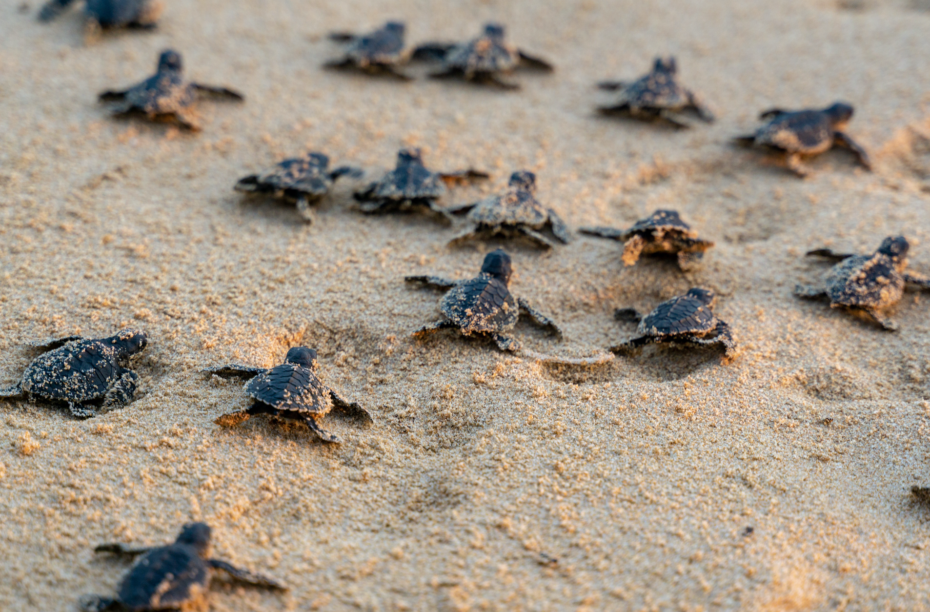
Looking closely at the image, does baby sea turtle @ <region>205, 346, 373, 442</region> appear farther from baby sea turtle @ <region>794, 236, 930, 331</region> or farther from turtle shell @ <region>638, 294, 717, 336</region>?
baby sea turtle @ <region>794, 236, 930, 331</region>

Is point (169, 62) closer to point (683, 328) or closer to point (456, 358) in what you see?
point (456, 358)

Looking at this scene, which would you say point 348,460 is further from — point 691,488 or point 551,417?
point 691,488

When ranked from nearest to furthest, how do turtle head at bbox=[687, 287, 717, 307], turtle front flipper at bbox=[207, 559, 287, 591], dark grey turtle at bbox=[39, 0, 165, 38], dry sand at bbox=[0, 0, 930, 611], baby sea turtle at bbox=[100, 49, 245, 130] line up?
turtle front flipper at bbox=[207, 559, 287, 591]
dry sand at bbox=[0, 0, 930, 611]
turtle head at bbox=[687, 287, 717, 307]
baby sea turtle at bbox=[100, 49, 245, 130]
dark grey turtle at bbox=[39, 0, 165, 38]


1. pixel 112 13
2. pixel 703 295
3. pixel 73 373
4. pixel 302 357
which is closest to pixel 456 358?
pixel 302 357

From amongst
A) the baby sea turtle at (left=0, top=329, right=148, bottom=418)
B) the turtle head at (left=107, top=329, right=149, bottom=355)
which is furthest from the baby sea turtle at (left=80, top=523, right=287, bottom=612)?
the turtle head at (left=107, top=329, right=149, bottom=355)

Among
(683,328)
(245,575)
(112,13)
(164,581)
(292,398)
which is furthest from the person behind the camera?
(112,13)

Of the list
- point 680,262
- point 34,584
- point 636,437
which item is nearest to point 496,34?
point 680,262

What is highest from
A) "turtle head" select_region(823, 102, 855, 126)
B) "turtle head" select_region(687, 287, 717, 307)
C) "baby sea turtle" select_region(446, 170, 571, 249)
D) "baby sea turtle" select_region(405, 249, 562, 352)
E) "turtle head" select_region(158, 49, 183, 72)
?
"turtle head" select_region(823, 102, 855, 126)
